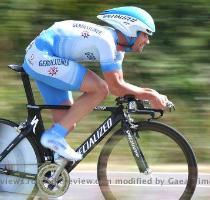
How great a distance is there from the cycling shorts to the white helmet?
39 centimetres

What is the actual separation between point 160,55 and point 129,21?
2654 millimetres

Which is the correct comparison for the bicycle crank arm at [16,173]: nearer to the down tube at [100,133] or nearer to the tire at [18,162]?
the tire at [18,162]

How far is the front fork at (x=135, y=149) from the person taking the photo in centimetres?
480

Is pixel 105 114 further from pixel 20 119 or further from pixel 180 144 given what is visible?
pixel 180 144

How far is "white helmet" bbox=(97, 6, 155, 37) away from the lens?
15.1ft

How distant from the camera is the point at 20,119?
649 cm

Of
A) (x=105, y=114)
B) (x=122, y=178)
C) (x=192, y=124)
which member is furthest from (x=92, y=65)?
(x=122, y=178)

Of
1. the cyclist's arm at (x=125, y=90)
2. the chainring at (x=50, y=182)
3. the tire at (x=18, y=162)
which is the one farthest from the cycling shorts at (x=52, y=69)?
the chainring at (x=50, y=182)

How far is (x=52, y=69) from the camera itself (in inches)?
182

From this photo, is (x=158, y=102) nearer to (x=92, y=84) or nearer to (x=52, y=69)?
(x=92, y=84)

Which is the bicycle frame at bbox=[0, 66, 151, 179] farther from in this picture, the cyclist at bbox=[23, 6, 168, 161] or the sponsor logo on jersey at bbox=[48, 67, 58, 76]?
the sponsor logo on jersey at bbox=[48, 67, 58, 76]

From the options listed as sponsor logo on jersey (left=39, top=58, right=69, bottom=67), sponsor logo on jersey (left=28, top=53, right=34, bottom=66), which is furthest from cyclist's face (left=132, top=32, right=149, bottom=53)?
sponsor logo on jersey (left=28, top=53, right=34, bottom=66)

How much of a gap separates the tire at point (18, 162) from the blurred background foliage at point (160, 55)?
4.17ft

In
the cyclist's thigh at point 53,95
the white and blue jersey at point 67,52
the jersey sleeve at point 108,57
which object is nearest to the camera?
the jersey sleeve at point 108,57
